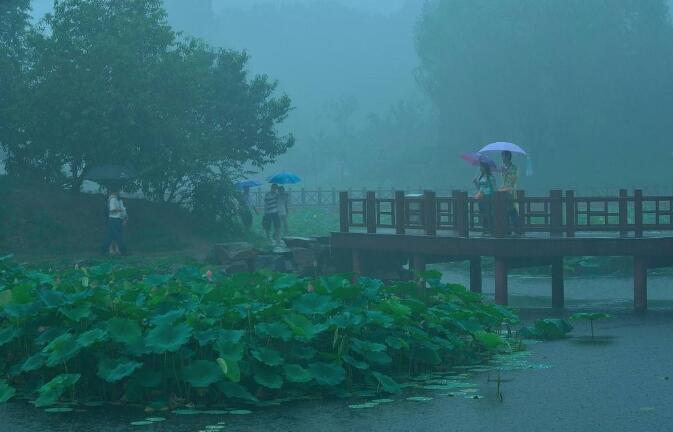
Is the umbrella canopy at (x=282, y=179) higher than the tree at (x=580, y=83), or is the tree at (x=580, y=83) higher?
the tree at (x=580, y=83)

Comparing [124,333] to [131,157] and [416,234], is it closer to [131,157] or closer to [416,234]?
[416,234]

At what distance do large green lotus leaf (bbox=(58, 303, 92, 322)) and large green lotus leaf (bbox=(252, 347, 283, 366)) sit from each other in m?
1.46

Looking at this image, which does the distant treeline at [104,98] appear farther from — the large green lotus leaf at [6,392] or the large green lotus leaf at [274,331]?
the large green lotus leaf at [274,331]

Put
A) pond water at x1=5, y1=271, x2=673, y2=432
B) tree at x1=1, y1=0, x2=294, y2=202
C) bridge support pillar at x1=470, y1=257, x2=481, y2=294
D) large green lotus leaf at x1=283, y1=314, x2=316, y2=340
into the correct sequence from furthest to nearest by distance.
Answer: tree at x1=1, y1=0, x2=294, y2=202 < bridge support pillar at x1=470, y1=257, x2=481, y2=294 < large green lotus leaf at x1=283, y1=314, x2=316, y2=340 < pond water at x1=5, y1=271, x2=673, y2=432

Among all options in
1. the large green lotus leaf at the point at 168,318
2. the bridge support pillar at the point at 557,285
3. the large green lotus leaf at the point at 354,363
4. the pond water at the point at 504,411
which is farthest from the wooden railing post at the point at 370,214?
the large green lotus leaf at the point at 168,318

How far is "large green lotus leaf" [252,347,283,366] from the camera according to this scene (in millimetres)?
8266

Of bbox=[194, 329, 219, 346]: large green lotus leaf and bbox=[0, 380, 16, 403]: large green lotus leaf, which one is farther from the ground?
bbox=[194, 329, 219, 346]: large green lotus leaf

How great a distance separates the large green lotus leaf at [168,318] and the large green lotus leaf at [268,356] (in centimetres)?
69

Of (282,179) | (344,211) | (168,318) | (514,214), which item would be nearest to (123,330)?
(168,318)

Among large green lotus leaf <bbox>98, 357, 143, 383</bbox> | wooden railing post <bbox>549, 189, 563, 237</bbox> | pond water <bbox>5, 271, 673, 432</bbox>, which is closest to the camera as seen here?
pond water <bbox>5, 271, 673, 432</bbox>

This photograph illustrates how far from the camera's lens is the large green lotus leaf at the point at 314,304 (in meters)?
9.15

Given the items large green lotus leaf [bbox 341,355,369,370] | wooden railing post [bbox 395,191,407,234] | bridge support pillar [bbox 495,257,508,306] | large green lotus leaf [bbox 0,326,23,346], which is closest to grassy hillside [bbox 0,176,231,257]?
wooden railing post [bbox 395,191,407,234]

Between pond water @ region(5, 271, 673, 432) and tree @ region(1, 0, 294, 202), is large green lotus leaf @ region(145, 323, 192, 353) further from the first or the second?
tree @ region(1, 0, 294, 202)

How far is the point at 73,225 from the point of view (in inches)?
995
